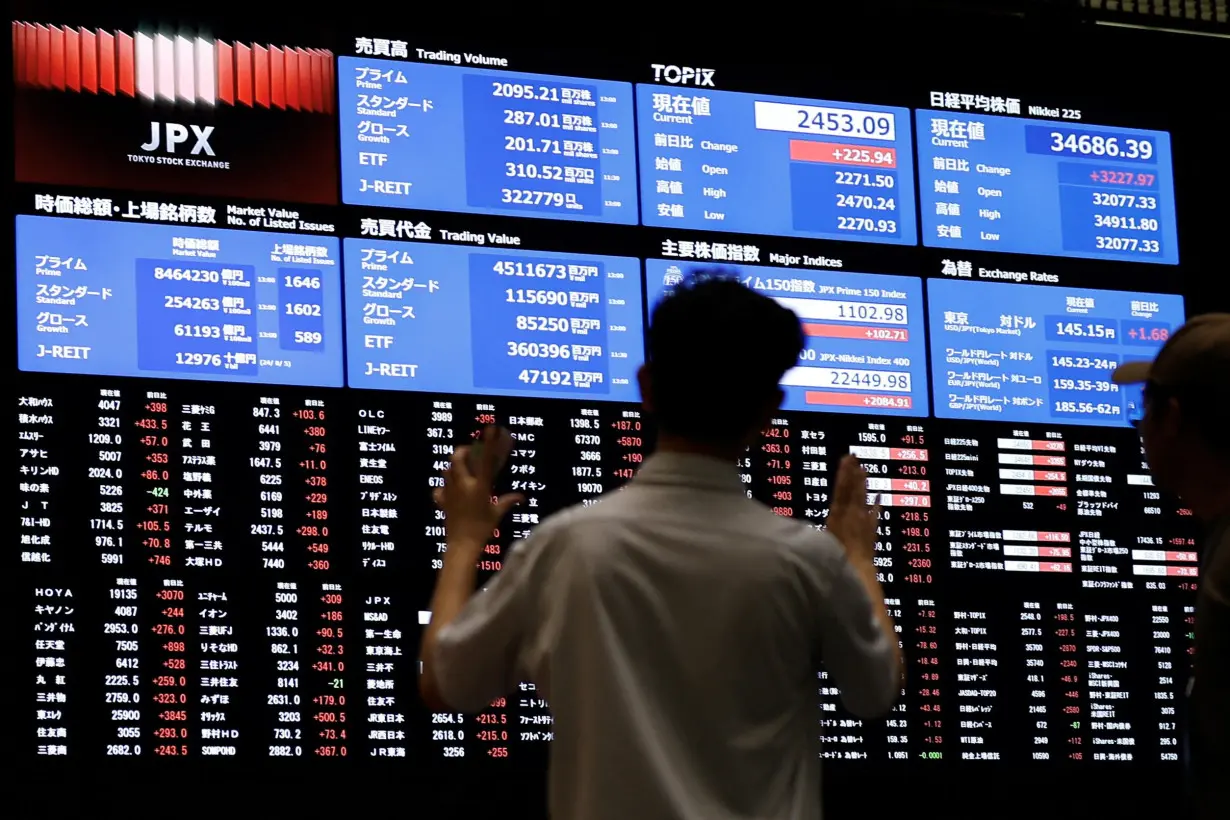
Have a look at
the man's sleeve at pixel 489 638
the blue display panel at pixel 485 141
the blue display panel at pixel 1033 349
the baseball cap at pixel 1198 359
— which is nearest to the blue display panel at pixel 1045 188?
the blue display panel at pixel 1033 349

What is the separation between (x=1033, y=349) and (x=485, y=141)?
Result: 1.33 metres

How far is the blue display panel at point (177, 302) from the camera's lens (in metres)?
3.50

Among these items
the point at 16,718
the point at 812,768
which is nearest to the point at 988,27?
the point at 16,718

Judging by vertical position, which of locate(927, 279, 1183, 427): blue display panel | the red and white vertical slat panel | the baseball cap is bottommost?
the baseball cap

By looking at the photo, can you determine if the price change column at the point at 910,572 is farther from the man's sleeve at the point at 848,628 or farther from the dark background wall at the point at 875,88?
the man's sleeve at the point at 848,628

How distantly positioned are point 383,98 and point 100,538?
43.1 inches

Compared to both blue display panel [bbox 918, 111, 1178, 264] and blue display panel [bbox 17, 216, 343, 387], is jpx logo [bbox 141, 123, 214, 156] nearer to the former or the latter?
blue display panel [bbox 17, 216, 343, 387]

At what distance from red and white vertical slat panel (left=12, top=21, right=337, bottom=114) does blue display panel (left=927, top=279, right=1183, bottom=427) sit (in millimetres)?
1469

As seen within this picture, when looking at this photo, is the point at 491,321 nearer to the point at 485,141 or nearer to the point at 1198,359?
the point at 485,141

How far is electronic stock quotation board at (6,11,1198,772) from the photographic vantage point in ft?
11.4

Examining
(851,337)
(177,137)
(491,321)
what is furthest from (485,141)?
(851,337)

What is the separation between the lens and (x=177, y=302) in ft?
11.7

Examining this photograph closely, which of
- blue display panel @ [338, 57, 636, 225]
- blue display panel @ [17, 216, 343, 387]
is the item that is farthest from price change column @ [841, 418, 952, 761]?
blue display panel @ [17, 216, 343, 387]

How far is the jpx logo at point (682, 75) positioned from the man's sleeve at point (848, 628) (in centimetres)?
237
